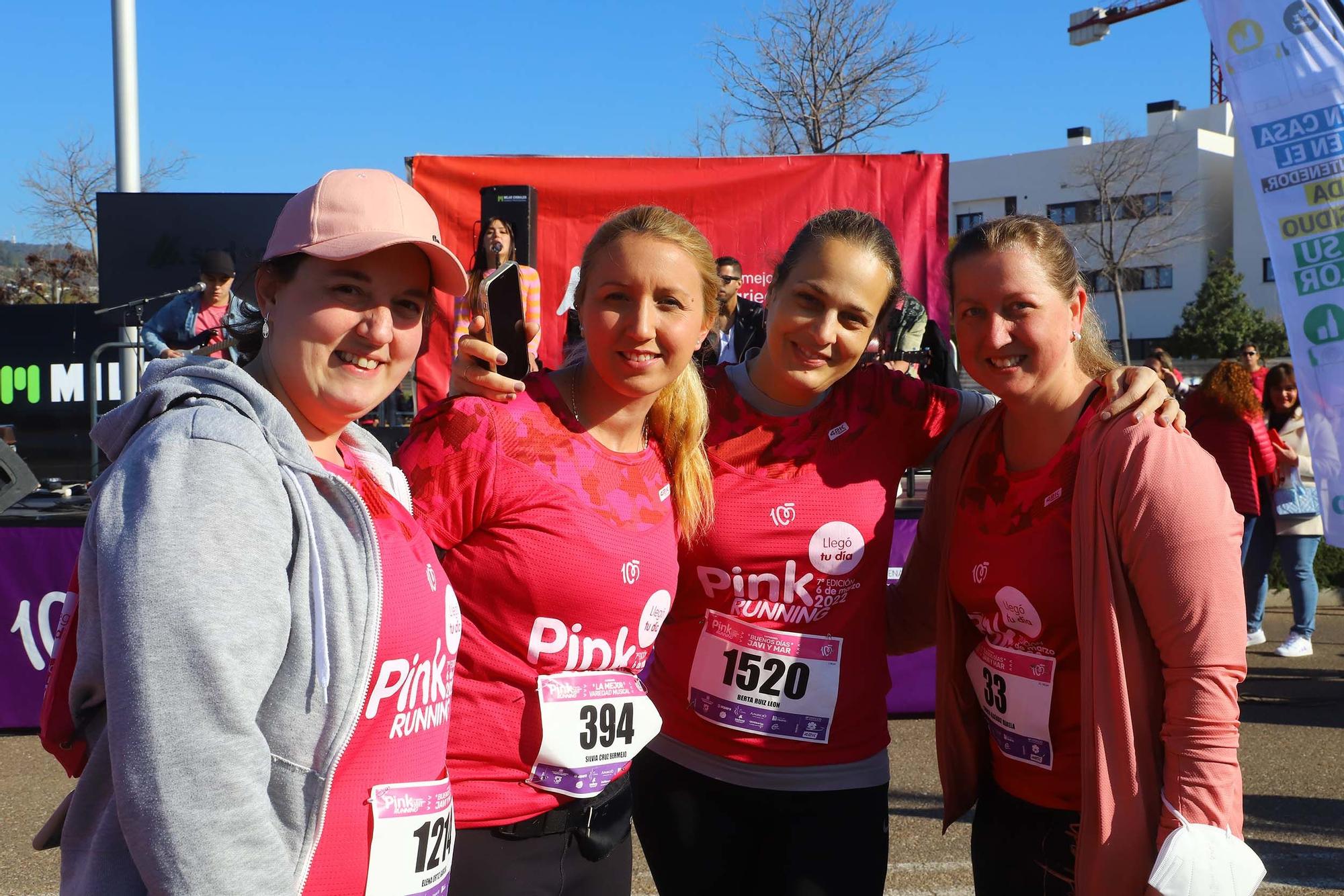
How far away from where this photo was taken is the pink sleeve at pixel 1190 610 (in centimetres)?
183

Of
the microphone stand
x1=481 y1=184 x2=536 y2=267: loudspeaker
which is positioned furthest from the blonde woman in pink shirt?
the microphone stand

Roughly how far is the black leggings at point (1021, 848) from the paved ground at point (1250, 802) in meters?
1.49

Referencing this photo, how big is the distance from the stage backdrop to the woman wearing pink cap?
21.5 feet

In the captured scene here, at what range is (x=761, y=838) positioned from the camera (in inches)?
91.0

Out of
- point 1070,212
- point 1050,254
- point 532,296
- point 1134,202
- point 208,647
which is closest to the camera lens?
point 208,647

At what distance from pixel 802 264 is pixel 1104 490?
0.82 meters

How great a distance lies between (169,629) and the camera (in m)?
1.16

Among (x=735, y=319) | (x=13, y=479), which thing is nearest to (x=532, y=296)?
(x=735, y=319)

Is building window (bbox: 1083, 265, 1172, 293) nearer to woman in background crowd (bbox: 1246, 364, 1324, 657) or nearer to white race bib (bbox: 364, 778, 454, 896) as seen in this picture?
woman in background crowd (bbox: 1246, 364, 1324, 657)

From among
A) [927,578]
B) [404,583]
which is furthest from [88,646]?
[927,578]

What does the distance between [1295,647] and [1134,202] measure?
3110cm

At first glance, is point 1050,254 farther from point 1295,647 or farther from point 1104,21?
point 1104,21

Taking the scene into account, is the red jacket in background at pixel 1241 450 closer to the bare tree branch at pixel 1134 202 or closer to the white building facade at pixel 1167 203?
the bare tree branch at pixel 1134 202

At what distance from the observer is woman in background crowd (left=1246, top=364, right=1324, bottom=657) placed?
7.19 meters
